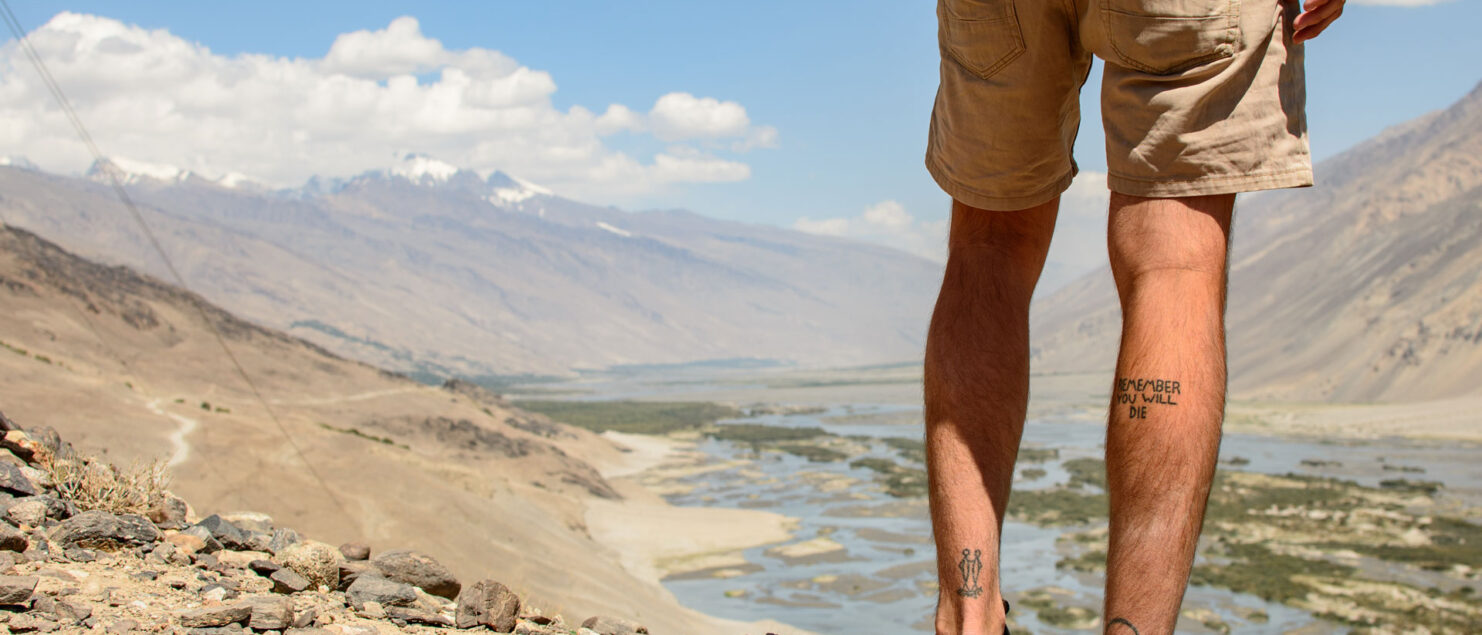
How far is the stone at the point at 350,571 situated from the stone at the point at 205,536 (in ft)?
1.06

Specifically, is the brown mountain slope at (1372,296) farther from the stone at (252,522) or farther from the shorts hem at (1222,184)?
the shorts hem at (1222,184)

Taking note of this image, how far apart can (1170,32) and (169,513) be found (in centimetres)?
295

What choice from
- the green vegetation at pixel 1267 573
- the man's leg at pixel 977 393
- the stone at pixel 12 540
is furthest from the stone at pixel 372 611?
the green vegetation at pixel 1267 573

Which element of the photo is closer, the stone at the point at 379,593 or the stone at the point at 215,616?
the stone at the point at 215,616

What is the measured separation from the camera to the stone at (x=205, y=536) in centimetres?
298

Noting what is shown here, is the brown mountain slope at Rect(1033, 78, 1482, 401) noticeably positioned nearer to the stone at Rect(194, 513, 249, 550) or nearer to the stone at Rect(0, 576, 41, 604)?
the stone at Rect(194, 513, 249, 550)

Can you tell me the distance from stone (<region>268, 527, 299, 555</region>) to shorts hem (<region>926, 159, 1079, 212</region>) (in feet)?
7.28

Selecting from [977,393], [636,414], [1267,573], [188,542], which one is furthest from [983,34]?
[636,414]

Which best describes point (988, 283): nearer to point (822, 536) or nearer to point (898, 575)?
point (898, 575)

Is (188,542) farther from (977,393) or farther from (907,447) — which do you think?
(907,447)

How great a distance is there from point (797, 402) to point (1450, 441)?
57863 mm

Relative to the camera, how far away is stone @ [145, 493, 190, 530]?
3176 mm

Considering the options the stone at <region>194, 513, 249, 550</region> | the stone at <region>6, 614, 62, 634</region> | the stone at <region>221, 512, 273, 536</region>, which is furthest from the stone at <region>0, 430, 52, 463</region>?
the stone at <region>6, 614, 62, 634</region>

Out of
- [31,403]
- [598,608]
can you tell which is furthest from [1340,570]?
[31,403]
